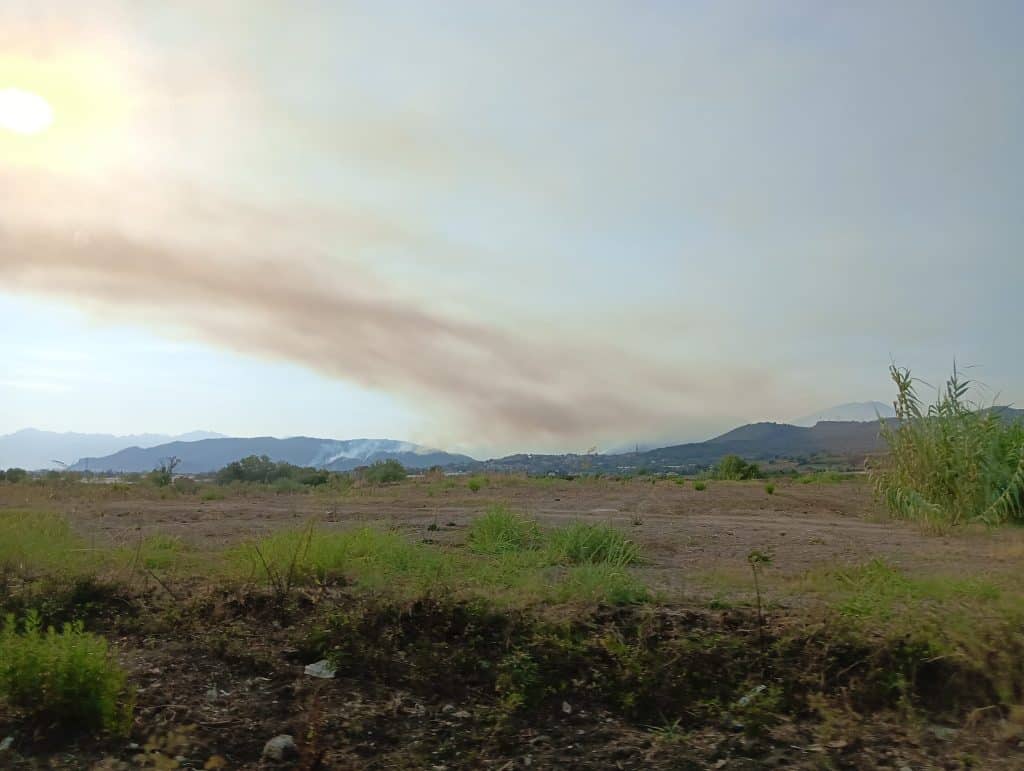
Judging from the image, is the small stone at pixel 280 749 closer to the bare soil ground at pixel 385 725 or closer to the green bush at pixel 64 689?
the bare soil ground at pixel 385 725

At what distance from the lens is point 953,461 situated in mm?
9148

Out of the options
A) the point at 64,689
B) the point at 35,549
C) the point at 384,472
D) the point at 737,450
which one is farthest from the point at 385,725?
the point at 737,450

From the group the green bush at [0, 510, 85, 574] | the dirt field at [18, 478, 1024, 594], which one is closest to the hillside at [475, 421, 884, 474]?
the dirt field at [18, 478, 1024, 594]

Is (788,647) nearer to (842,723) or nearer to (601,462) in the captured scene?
(842,723)

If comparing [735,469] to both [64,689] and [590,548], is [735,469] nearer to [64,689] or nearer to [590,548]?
[590,548]

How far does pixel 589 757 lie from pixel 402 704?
44.0 inches

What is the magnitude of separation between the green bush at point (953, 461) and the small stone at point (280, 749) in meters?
7.70

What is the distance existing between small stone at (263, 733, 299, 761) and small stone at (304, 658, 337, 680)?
79cm

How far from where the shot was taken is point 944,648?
4.70 m

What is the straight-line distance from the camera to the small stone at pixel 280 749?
388 cm

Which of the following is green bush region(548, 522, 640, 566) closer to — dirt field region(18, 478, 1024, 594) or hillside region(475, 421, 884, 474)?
dirt field region(18, 478, 1024, 594)

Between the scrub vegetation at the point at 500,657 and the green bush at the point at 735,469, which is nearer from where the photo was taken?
the scrub vegetation at the point at 500,657

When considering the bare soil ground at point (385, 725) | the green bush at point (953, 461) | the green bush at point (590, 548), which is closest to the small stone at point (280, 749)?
the bare soil ground at point (385, 725)

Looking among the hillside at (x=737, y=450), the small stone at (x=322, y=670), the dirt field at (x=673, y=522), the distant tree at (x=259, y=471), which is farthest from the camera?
the hillside at (x=737, y=450)
